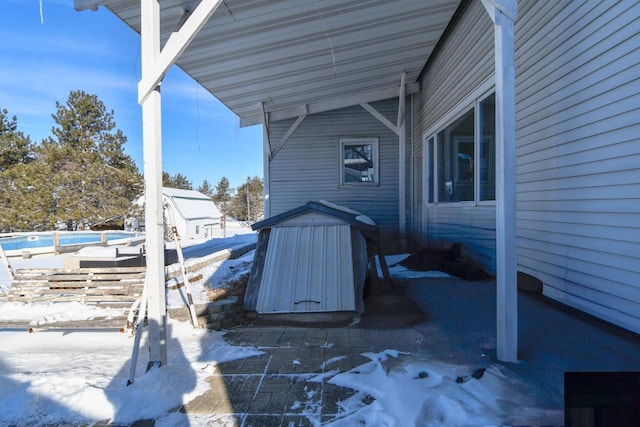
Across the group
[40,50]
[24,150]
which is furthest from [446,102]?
[24,150]

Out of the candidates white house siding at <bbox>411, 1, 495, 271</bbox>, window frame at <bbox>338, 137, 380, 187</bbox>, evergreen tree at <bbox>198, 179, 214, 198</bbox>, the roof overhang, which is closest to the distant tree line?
the roof overhang

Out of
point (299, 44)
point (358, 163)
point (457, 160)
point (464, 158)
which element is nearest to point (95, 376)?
point (299, 44)

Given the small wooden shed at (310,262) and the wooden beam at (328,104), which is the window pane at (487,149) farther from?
the wooden beam at (328,104)

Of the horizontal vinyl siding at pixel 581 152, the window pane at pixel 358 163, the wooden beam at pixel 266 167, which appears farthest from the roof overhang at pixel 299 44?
the horizontal vinyl siding at pixel 581 152

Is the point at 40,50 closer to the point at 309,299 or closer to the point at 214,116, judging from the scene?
the point at 214,116

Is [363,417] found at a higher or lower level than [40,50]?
lower

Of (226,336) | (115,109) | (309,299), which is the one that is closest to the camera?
(226,336)

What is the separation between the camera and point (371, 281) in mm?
4332

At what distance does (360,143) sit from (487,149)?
4.36 meters

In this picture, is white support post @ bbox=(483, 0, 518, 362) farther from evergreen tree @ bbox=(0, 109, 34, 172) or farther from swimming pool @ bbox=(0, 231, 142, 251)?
evergreen tree @ bbox=(0, 109, 34, 172)

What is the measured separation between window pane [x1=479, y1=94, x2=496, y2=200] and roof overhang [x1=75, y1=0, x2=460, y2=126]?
5.64 feet

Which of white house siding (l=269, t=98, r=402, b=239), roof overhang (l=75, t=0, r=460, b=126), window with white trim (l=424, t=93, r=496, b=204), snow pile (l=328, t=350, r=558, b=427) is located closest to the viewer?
snow pile (l=328, t=350, r=558, b=427)

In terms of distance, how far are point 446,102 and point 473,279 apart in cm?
313

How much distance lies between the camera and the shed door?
3.39 metres
